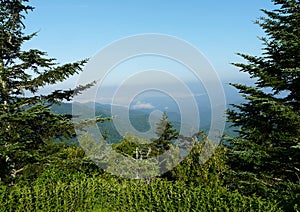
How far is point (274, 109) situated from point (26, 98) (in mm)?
7434

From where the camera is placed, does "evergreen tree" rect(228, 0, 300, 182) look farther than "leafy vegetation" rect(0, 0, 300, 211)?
Yes

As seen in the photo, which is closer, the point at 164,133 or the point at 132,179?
the point at 132,179

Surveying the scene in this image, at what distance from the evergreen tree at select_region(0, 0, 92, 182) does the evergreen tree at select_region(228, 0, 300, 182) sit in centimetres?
554

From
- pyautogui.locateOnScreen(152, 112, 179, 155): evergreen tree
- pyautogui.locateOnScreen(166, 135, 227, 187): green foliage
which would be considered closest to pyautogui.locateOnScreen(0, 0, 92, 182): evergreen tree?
pyautogui.locateOnScreen(166, 135, 227, 187): green foliage

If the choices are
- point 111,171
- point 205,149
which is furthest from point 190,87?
point 111,171

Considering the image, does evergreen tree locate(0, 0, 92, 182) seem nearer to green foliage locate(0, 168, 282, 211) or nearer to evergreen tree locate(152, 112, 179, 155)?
green foliage locate(0, 168, 282, 211)

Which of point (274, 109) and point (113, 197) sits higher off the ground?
point (274, 109)

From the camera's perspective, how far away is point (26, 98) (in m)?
9.58

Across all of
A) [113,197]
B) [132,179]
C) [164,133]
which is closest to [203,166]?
[132,179]

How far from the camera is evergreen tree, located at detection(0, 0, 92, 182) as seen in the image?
29.5ft

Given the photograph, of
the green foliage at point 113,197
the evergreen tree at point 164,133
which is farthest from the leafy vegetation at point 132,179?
the evergreen tree at point 164,133

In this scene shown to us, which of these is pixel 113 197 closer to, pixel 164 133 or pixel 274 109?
pixel 274 109

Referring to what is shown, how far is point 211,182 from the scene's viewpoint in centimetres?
1071

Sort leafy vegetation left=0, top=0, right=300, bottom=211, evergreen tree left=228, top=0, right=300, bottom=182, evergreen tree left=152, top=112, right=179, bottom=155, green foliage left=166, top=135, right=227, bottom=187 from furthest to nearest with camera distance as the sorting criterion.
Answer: evergreen tree left=152, top=112, right=179, bottom=155, green foliage left=166, top=135, right=227, bottom=187, evergreen tree left=228, top=0, right=300, bottom=182, leafy vegetation left=0, top=0, right=300, bottom=211
